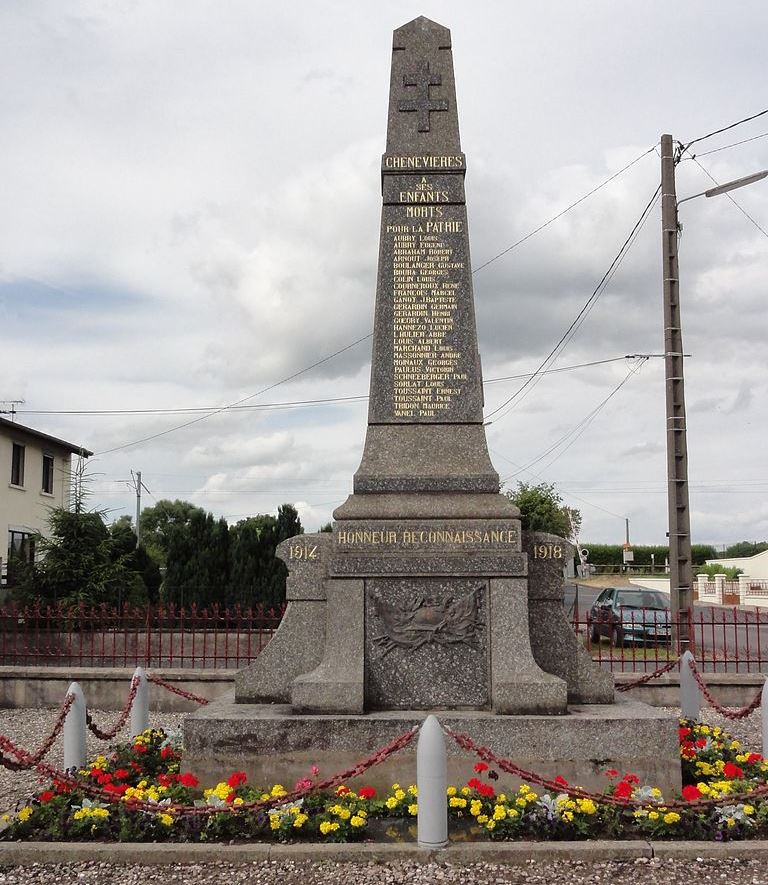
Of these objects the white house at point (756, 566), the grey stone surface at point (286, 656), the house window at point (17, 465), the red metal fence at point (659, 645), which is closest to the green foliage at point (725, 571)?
the white house at point (756, 566)

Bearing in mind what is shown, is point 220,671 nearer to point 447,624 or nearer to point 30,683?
point 30,683

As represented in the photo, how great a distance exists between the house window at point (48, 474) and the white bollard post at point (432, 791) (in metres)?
28.8

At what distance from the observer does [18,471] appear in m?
29.2

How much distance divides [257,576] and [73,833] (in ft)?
36.1

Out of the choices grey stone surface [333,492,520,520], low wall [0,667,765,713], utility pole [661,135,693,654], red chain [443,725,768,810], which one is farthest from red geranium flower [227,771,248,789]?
utility pole [661,135,693,654]

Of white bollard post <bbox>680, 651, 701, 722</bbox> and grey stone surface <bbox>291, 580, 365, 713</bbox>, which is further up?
grey stone surface <bbox>291, 580, 365, 713</bbox>

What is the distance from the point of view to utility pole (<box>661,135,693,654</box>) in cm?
1348

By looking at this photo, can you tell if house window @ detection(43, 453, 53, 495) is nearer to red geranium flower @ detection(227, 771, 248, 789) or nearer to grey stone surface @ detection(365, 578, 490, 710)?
grey stone surface @ detection(365, 578, 490, 710)

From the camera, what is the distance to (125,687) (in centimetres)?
1172

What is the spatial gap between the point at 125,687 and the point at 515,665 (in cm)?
703

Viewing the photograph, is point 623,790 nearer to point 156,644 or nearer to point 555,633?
point 555,633

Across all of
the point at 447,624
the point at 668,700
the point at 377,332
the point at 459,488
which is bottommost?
the point at 668,700

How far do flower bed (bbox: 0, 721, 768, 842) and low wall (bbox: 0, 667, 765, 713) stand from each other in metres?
5.52

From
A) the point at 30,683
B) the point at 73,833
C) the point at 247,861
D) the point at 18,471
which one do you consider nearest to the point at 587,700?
the point at 247,861
